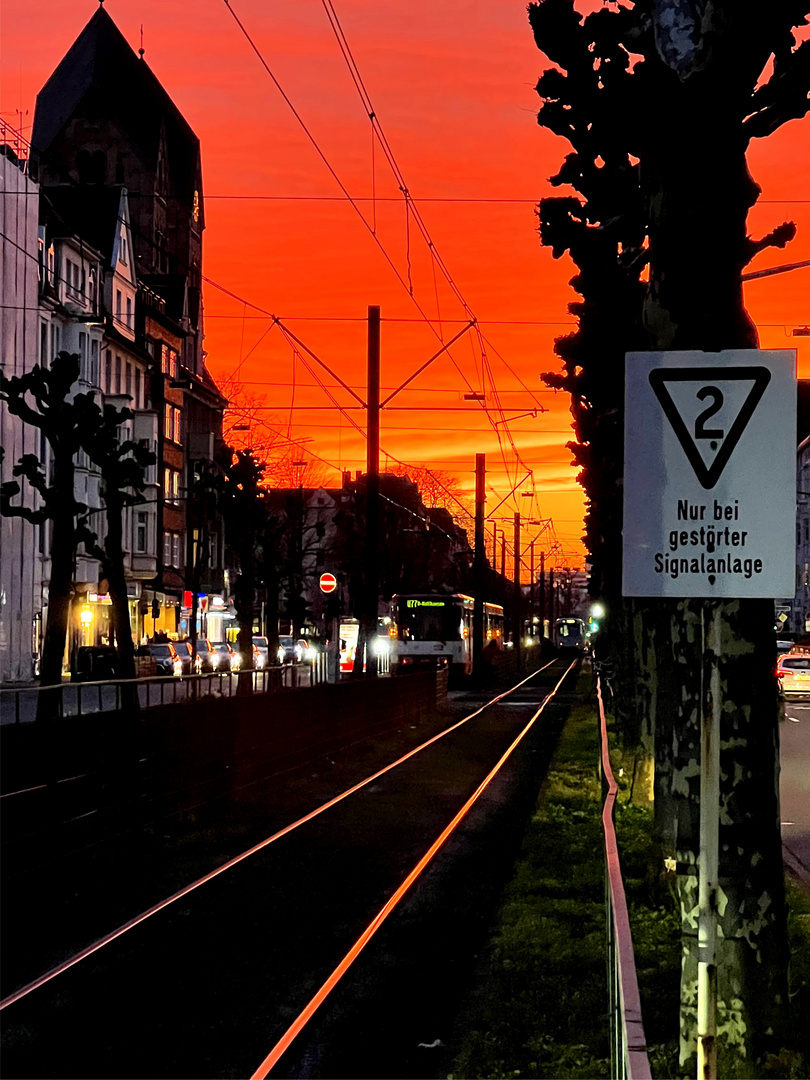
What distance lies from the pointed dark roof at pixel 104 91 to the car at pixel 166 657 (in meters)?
45.5

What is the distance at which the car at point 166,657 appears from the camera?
63.5 metres

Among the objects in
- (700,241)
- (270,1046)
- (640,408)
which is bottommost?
(270,1046)

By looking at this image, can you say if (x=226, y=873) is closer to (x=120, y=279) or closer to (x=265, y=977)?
(x=265, y=977)

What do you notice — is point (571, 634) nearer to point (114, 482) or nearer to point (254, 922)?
point (114, 482)

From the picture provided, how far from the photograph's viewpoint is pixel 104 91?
341 ft

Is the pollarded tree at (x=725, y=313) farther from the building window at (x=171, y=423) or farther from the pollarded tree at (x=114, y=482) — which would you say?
the building window at (x=171, y=423)

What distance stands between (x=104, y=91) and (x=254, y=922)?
96.1 m

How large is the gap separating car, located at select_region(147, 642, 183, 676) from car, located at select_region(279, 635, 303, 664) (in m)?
8.55

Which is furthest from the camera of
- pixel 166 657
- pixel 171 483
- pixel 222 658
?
pixel 171 483

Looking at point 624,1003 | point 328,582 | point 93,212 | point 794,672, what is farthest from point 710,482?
point 93,212

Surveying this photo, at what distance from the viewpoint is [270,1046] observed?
9.16 m

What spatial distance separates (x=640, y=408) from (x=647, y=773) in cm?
1636

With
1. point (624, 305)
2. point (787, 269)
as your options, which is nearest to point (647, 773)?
point (624, 305)

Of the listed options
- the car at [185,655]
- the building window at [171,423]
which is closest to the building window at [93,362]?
the car at [185,655]
